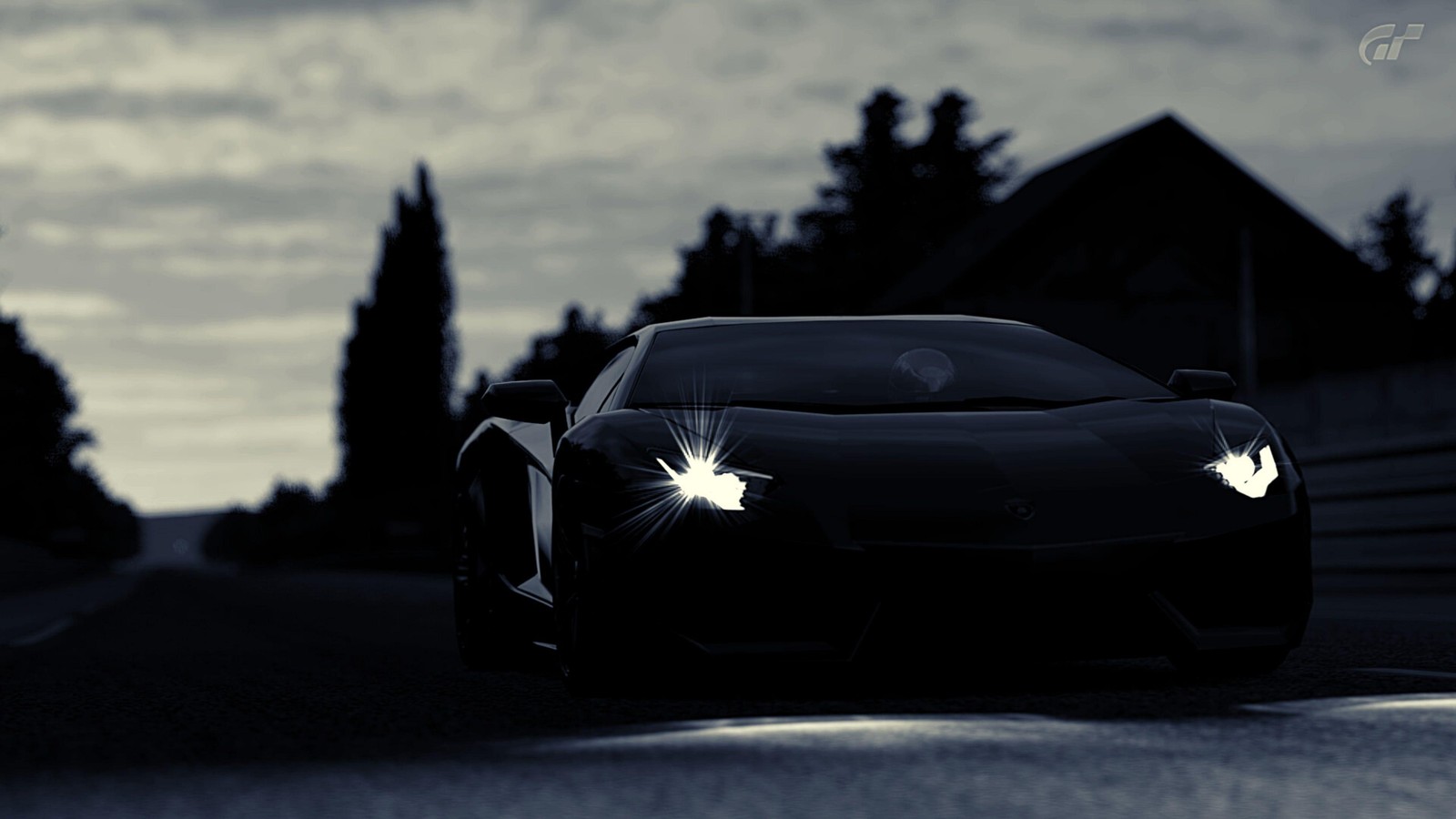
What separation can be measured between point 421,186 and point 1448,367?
6611 cm

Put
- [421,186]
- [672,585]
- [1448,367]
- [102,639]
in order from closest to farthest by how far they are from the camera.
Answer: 1. [672,585]
2. [102,639]
3. [1448,367]
4. [421,186]

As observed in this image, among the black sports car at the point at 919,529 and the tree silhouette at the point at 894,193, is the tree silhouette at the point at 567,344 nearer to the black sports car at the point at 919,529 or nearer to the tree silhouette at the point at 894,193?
the tree silhouette at the point at 894,193

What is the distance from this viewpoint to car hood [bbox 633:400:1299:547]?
4.50 metres

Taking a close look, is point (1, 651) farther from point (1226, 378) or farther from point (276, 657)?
point (1226, 378)

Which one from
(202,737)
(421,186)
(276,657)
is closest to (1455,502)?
(276,657)

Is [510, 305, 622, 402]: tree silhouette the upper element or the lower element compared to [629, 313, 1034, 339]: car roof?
upper

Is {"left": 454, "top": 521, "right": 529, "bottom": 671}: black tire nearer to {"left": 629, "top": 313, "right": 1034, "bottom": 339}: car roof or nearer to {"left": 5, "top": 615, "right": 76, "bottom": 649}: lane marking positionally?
{"left": 629, "top": 313, "right": 1034, "bottom": 339}: car roof

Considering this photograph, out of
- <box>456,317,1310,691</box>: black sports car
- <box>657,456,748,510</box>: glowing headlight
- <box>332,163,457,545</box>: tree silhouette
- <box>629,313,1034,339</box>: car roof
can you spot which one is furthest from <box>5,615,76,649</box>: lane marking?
<box>332,163,457,545</box>: tree silhouette

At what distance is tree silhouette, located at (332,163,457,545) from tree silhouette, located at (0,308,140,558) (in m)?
15.0

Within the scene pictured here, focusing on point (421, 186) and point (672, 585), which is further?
point (421, 186)

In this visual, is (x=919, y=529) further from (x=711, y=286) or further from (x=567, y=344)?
(x=567, y=344)

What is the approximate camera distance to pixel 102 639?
34.7 ft

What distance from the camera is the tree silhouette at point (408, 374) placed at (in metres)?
82.7

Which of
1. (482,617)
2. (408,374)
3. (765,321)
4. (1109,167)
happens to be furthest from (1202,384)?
(408,374)
